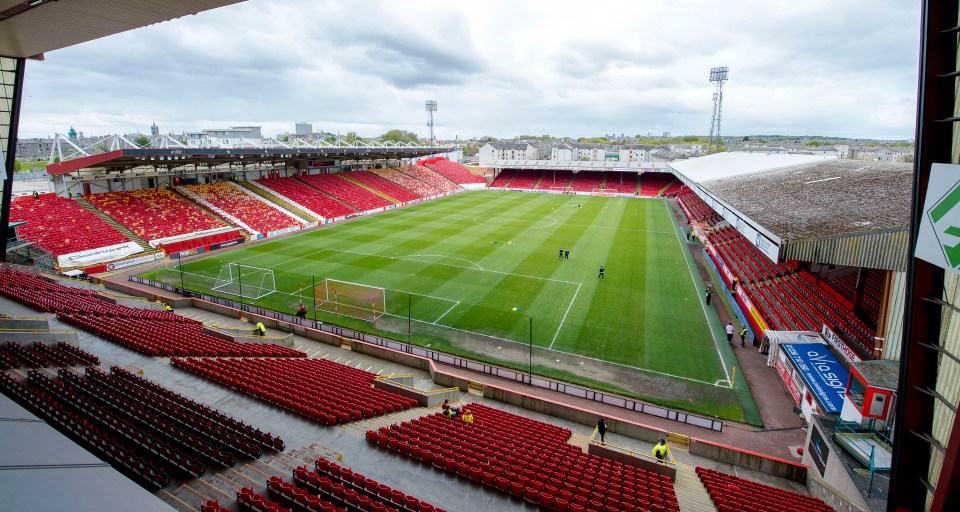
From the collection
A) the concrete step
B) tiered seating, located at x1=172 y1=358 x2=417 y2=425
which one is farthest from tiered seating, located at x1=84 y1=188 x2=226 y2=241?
the concrete step

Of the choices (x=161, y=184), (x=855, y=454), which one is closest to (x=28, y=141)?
(x=161, y=184)

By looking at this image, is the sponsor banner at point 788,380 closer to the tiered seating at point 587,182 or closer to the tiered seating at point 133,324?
the tiered seating at point 133,324

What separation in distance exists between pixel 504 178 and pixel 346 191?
37417 mm

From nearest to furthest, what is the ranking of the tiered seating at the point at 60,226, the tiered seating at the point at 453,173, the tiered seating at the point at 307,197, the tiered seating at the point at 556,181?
the tiered seating at the point at 60,226
the tiered seating at the point at 307,197
the tiered seating at the point at 556,181
the tiered seating at the point at 453,173

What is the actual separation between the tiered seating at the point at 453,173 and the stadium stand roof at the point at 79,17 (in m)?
75.6

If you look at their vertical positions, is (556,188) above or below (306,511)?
above

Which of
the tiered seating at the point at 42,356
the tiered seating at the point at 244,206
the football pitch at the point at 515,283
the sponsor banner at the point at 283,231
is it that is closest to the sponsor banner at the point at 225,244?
the football pitch at the point at 515,283

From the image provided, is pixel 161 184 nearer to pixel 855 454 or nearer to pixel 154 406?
pixel 154 406

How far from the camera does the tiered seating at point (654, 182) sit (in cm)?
7656

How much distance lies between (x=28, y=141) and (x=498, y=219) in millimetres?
135880

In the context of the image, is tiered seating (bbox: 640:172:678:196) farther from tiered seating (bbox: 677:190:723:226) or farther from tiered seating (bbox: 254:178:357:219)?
tiered seating (bbox: 254:178:357:219)

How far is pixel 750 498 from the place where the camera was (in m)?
10.5

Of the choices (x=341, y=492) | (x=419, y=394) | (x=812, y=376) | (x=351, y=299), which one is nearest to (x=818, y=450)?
(x=812, y=376)

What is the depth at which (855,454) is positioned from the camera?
11.2 meters
